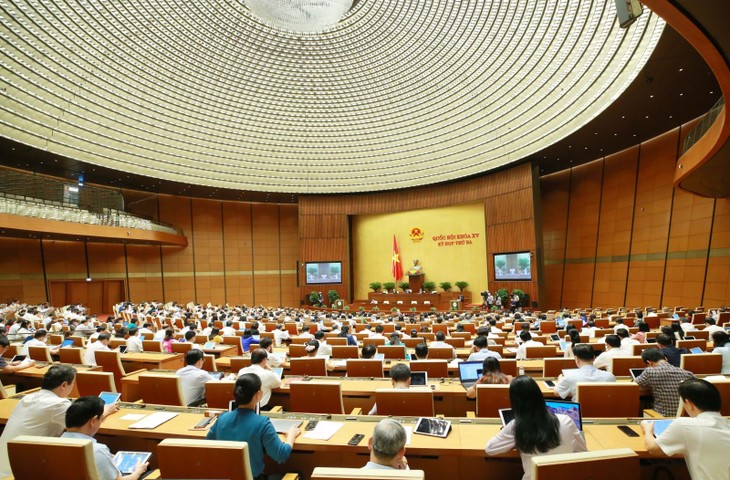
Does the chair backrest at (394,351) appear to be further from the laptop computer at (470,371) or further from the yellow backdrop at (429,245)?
the yellow backdrop at (429,245)

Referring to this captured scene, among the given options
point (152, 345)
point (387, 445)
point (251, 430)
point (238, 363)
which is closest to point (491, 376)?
point (387, 445)

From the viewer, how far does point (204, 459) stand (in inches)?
88.6

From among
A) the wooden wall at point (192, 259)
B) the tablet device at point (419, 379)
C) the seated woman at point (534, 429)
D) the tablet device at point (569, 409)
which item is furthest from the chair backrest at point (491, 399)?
the wooden wall at point (192, 259)

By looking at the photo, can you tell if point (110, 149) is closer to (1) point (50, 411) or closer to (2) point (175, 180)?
(2) point (175, 180)

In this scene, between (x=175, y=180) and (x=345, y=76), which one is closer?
(x=345, y=76)

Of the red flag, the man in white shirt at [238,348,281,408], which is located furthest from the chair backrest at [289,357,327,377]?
the red flag

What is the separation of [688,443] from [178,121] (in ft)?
66.1

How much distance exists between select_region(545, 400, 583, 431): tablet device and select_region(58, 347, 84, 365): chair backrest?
7.50 m

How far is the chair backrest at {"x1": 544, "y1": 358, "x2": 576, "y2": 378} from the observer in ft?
16.8

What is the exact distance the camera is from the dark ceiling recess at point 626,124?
10992 millimetres

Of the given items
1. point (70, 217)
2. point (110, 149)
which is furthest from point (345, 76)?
point (70, 217)

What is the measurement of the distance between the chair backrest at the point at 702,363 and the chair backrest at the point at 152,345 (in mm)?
8596

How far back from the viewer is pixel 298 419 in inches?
135

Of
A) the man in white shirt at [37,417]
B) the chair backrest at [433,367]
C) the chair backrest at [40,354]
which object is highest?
the man in white shirt at [37,417]
